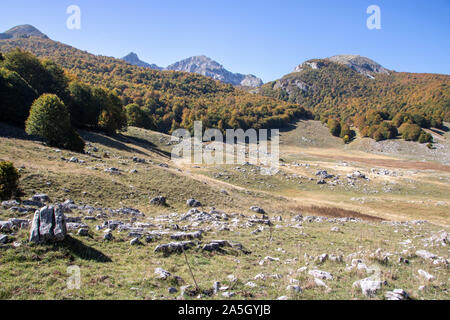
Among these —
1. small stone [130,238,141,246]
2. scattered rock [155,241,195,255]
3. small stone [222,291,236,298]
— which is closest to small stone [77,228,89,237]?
small stone [130,238,141,246]

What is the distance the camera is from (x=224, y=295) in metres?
7.77

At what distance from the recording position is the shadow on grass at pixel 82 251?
9.74m

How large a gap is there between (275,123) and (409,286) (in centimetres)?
13443

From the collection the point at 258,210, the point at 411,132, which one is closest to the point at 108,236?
the point at 258,210

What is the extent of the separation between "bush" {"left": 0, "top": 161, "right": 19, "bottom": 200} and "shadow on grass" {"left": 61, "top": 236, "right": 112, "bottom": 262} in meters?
8.72

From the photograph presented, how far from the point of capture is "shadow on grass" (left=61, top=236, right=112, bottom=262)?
9.74 meters

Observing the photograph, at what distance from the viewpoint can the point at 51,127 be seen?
116 feet

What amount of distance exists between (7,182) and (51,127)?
24.8 metres

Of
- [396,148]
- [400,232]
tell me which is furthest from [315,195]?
[396,148]

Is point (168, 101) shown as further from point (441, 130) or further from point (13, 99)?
point (441, 130)

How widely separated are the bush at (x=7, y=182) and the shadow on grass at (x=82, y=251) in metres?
8.72

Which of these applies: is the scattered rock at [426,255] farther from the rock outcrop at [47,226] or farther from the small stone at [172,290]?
the rock outcrop at [47,226]

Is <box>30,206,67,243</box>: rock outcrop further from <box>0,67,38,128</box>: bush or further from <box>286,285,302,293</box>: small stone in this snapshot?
<box>0,67,38,128</box>: bush
